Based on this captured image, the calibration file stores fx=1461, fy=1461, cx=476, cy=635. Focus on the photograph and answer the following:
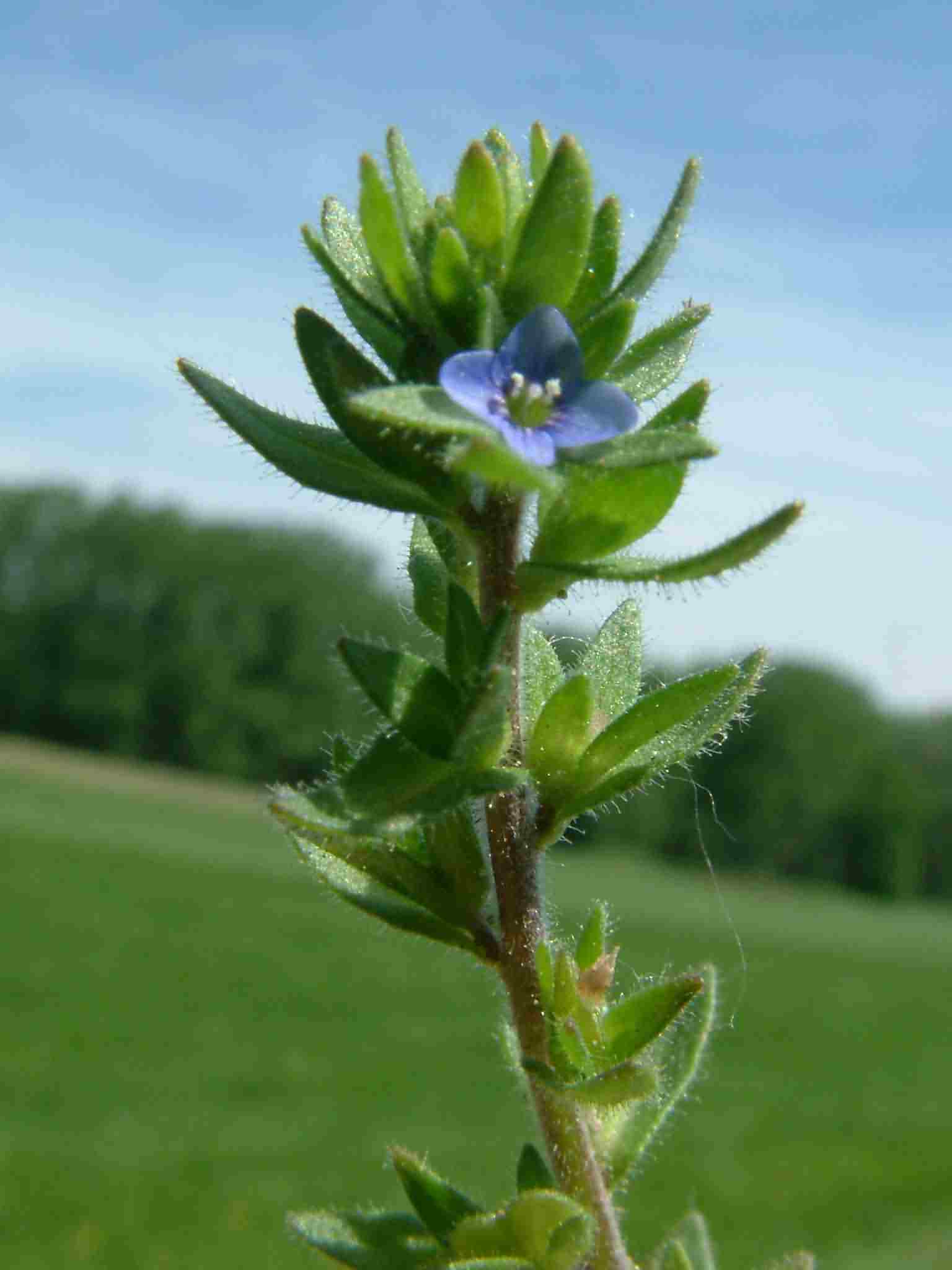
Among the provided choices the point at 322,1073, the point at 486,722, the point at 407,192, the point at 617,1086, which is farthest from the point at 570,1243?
the point at 322,1073

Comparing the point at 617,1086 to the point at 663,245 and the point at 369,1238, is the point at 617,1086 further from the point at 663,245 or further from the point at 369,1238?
the point at 663,245

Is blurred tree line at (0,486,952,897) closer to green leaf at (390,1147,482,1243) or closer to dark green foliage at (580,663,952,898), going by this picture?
dark green foliage at (580,663,952,898)

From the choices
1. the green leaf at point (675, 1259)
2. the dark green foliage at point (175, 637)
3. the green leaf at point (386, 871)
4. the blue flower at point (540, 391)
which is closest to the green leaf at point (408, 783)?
the green leaf at point (386, 871)

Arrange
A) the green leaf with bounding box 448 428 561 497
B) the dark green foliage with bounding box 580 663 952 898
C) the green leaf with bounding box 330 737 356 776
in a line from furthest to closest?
the dark green foliage with bounding box 580 663 952 898
the green leaf with bounding box 330 737 356 776
the green leaf with bounding box 448 428 561 497

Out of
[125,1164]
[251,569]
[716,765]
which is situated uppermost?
[251,569]

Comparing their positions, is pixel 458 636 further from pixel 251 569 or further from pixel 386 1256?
Result: pixel 251 569

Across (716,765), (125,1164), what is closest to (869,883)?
(716,765)

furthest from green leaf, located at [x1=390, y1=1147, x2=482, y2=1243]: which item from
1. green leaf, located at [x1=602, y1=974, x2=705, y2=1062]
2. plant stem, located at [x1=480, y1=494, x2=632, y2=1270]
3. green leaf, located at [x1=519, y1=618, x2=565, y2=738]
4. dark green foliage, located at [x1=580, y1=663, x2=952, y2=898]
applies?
dark green foliage, located at [x1=580, y1=663, x2=952, y2=898]
